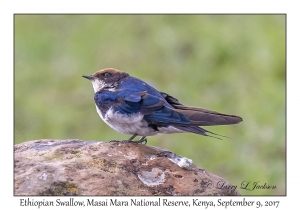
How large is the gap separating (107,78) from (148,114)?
85cm

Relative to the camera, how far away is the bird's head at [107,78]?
6555mm

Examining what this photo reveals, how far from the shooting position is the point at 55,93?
434 inches

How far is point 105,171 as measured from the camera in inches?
206

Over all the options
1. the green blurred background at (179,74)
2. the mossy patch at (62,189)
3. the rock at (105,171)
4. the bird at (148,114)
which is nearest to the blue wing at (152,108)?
the bird at (148,114)

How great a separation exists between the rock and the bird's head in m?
0.93

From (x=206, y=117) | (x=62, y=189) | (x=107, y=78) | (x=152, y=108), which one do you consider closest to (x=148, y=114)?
(x=152, y=108)

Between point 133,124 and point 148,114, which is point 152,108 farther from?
point 133,124

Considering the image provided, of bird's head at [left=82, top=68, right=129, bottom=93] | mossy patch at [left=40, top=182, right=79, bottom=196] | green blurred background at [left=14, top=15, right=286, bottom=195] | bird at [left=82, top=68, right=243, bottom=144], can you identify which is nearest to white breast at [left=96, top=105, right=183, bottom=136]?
bird at [left=82, top=68, right=243, bottom=144]

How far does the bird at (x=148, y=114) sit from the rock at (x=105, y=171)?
0.85ft

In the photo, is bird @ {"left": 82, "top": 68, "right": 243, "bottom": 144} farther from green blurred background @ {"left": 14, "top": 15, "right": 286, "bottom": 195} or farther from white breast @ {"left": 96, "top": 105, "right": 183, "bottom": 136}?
green blurred background @ {"left": 14, "top": 15, "right": 286, "bottom": 195}

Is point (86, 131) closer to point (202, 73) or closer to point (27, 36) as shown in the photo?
point (202, 73)

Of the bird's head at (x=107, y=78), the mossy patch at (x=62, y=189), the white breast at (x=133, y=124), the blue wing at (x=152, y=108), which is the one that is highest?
the bird's head at (x=107, y=78)

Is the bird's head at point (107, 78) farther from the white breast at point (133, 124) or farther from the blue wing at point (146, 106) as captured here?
the white breast at point (133, 124)

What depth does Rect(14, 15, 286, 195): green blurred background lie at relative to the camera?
9180mm
